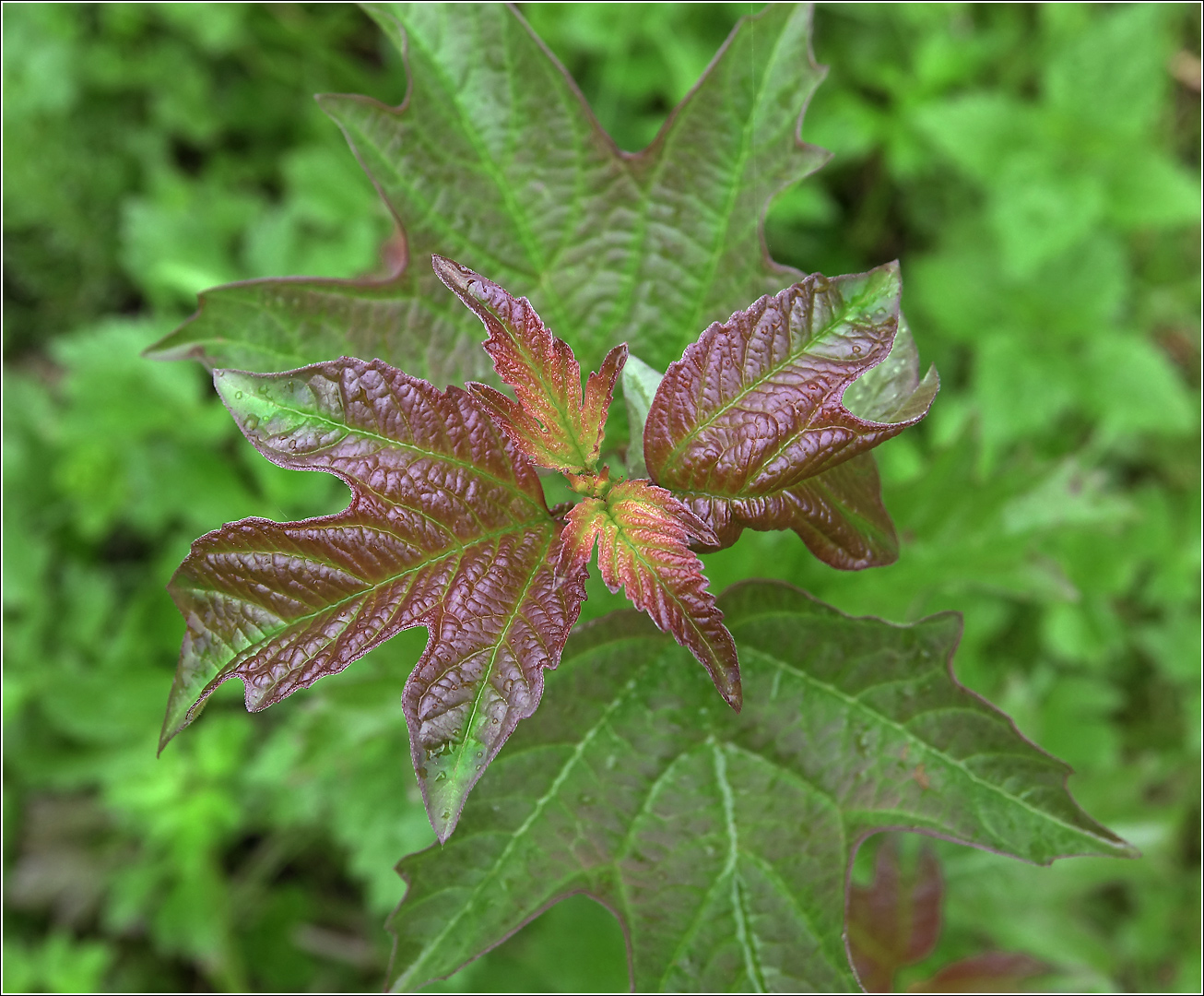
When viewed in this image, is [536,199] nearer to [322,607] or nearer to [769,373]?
[769,373]

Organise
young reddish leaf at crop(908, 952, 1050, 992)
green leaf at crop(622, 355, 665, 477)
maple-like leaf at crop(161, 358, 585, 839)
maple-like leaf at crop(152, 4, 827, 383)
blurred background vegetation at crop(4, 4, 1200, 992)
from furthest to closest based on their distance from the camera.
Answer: blurred background vegetation at crop(4, 4, 1200, 992), young reddish leaf at crop(908, 952, 1050, 992), maple-like leaf at crop(152, 4, 827, 383), green leaf at crop(622, 355, 665, 477), maple-like leaf at crop(161, 358, 585, 839)

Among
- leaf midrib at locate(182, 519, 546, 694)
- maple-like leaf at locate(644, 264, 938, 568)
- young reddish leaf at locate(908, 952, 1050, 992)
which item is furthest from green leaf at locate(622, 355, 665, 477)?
young reddish leaf at locate(908, 952, 1050, 992)

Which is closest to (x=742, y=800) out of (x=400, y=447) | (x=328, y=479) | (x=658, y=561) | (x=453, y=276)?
(x=658, y=561)

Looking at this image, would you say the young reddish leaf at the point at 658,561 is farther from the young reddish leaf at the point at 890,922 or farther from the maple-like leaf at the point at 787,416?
the young reddish leaf at the point at 890,922

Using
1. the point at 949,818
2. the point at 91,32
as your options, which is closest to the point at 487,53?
the point at 949,818

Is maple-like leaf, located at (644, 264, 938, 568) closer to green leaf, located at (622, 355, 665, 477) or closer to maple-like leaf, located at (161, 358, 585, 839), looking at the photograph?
green leaf, located at (622, 355, 665, 477)

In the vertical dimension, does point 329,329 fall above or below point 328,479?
above
